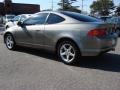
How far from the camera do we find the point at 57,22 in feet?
25.9

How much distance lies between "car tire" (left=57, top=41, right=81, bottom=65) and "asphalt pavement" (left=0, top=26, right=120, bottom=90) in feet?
0.56

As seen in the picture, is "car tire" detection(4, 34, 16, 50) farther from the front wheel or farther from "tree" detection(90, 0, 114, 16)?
"tree" detection(90, 0, 114, 16)

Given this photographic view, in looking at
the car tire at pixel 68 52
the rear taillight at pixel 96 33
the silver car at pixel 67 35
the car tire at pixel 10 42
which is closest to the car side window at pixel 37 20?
the silver car at pixel 67 35

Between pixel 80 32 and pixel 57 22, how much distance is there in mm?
1065

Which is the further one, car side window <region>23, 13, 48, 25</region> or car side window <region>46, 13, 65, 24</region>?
car side window <region>23, 13, 48, 25</region>

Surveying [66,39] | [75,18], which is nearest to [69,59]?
[66,39]

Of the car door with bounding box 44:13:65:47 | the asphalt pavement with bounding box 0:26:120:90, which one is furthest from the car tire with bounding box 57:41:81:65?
the car door with bounding box 44:13:65:47

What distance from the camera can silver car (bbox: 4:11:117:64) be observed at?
707 centimetres

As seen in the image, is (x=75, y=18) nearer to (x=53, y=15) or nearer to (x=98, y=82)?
(x=53, y=15)

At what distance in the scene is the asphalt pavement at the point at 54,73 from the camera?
18.1ft

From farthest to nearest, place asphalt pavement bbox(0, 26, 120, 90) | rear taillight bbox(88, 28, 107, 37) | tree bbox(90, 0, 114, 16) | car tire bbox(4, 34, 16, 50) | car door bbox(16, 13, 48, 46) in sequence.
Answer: tree bbox(90, 0, 114, 16), car tire bbox(4, 34, 16, 50), car door bbox(16, 13, 48, 46), rear taillight bbox(88, 28, 107, 37), asphalt pavement bbox(0, 26, 120, 90)

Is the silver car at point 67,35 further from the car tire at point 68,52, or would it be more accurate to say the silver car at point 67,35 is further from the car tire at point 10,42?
the car tire at point 10,42

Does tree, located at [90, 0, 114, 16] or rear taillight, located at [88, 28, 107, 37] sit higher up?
rear taillight, located at [88, 28, 107, 37]

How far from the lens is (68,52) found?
296 inches
